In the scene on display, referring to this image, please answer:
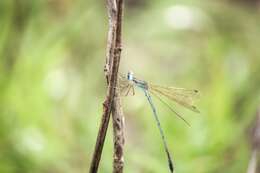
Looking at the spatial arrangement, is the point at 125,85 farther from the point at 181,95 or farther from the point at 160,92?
the point at 181,95

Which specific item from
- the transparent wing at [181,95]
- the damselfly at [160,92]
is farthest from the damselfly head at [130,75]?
the transparent wing at [181,95]

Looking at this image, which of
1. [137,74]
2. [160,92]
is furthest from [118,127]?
[137,74]

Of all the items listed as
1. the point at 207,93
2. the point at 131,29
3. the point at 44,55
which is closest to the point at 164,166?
the point at 207,93

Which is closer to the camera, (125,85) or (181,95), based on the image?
(125,85)

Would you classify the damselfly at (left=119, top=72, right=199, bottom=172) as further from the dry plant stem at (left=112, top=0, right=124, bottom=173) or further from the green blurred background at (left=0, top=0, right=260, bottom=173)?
the green blurred background at (left=0, top=0, right=260, bottom=173)

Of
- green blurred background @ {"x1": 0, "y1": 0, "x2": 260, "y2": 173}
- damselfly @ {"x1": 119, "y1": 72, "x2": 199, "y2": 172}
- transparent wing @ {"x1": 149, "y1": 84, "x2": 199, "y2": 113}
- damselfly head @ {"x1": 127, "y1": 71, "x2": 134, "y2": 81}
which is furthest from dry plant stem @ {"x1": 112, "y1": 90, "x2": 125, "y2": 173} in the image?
green blurred background @ {"x1": 0, "y1": 0, "x2": 260, "y2": 173}

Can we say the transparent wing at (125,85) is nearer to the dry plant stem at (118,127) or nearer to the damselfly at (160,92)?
the damselfly at (160,92)

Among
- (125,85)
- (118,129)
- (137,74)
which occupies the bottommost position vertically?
(118,129)
